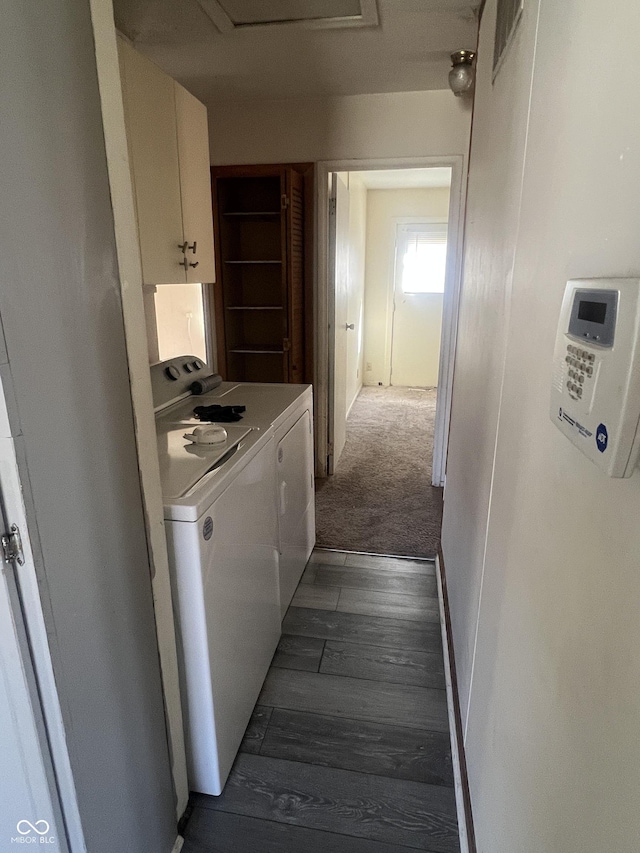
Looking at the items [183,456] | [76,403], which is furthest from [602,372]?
[183,456]

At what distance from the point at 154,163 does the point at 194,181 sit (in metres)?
0.33

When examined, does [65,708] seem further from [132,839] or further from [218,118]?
[218,118]

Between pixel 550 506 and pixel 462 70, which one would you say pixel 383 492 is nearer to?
pixel 462 70

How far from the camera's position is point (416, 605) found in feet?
7.70

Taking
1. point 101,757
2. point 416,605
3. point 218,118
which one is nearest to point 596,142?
point 101,757

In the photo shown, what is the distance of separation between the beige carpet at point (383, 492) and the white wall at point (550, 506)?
1346 millimetres

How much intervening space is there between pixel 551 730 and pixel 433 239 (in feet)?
19.6

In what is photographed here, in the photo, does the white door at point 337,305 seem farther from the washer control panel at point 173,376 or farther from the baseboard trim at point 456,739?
the baseboard trim at point 456,739

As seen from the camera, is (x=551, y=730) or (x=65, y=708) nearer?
(x=551, y=730)

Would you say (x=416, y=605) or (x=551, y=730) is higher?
(x=551, y=730)

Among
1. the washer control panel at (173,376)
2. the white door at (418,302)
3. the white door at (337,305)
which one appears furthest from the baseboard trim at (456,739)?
the white door at (418,302)

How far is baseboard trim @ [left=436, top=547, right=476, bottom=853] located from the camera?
4.44ft

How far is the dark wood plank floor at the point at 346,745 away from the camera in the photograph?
1.41 m

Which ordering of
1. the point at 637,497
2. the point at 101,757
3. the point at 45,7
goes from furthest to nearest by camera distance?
1. the point at 101,757
2. the point at 45,7
3. the point at 637,497
